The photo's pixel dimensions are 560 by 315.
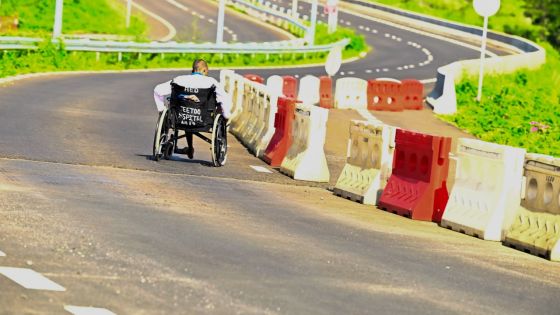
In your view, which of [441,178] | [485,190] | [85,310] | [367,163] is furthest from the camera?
[367,163]

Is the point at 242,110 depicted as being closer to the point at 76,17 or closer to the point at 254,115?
the point at 254,115

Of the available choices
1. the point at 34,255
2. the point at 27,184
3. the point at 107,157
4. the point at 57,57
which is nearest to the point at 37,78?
the point at 57,57

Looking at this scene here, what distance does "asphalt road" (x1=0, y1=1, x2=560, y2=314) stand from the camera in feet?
31.9

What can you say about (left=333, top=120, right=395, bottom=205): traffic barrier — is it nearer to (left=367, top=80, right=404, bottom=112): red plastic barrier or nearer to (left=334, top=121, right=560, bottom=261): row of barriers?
(left=334, top=121, right=560, bottom=261): row of barriers

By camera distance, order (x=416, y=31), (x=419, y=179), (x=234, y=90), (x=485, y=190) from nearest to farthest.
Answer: (x=485, y=190), (x=419, y=179), (x=234, y=90), (x=416, y=31)

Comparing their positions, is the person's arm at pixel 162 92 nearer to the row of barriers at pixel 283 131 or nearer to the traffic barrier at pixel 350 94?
the row of barriers at pixel 283 131

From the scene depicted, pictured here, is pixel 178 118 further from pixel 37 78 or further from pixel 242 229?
pixel 37 78

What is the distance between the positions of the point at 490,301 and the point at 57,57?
3971cm

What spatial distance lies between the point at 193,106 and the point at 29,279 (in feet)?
36.3

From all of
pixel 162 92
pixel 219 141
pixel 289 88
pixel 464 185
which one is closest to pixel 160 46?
pixel 289 88

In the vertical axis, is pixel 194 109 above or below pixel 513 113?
above

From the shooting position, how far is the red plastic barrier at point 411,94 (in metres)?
42.8

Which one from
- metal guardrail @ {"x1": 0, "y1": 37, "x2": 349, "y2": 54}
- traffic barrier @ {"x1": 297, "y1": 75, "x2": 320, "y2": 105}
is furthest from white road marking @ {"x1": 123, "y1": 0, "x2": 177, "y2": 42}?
traffic barrier @ {"x1": 297, "y1": 75, "x2": 320, "y2": 105}

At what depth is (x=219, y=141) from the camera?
A: 68.6 feet
